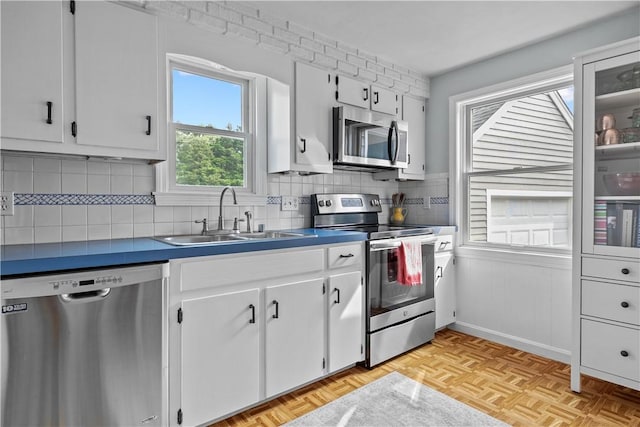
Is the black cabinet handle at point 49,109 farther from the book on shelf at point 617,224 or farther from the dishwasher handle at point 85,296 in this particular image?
the book on shelf at point 617,224

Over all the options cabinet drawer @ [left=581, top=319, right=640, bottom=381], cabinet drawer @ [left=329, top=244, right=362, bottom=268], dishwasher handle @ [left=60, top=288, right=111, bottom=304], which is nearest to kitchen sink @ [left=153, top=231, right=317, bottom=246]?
cabinet drawer @ [left=329, top=244, right=362, bottom=268]

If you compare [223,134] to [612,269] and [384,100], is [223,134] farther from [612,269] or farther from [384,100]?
[612,269]

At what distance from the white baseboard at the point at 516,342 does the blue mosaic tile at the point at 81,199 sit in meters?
2.84

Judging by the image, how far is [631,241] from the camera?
2080mm

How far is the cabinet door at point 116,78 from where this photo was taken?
5.57 feet

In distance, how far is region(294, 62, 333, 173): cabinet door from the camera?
2.58 m

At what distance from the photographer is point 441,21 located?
2521 mm

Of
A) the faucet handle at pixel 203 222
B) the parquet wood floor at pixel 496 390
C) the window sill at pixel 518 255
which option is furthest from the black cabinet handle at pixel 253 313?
the window sill at pixel 518 255

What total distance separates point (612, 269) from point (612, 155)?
2.26 ft

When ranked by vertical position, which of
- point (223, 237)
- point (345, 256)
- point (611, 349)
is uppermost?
point (223, 237)

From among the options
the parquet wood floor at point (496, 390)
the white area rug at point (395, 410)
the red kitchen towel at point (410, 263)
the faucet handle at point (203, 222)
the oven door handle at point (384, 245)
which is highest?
the faucet handle at point (203, 222)

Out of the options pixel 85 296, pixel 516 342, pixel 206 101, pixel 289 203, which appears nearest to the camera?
pixel 85 296

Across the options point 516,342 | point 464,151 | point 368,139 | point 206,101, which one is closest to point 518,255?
point 516,342

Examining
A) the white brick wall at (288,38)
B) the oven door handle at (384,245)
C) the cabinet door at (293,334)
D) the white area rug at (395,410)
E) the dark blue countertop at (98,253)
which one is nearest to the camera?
the dark blue countertop at (98,253)
